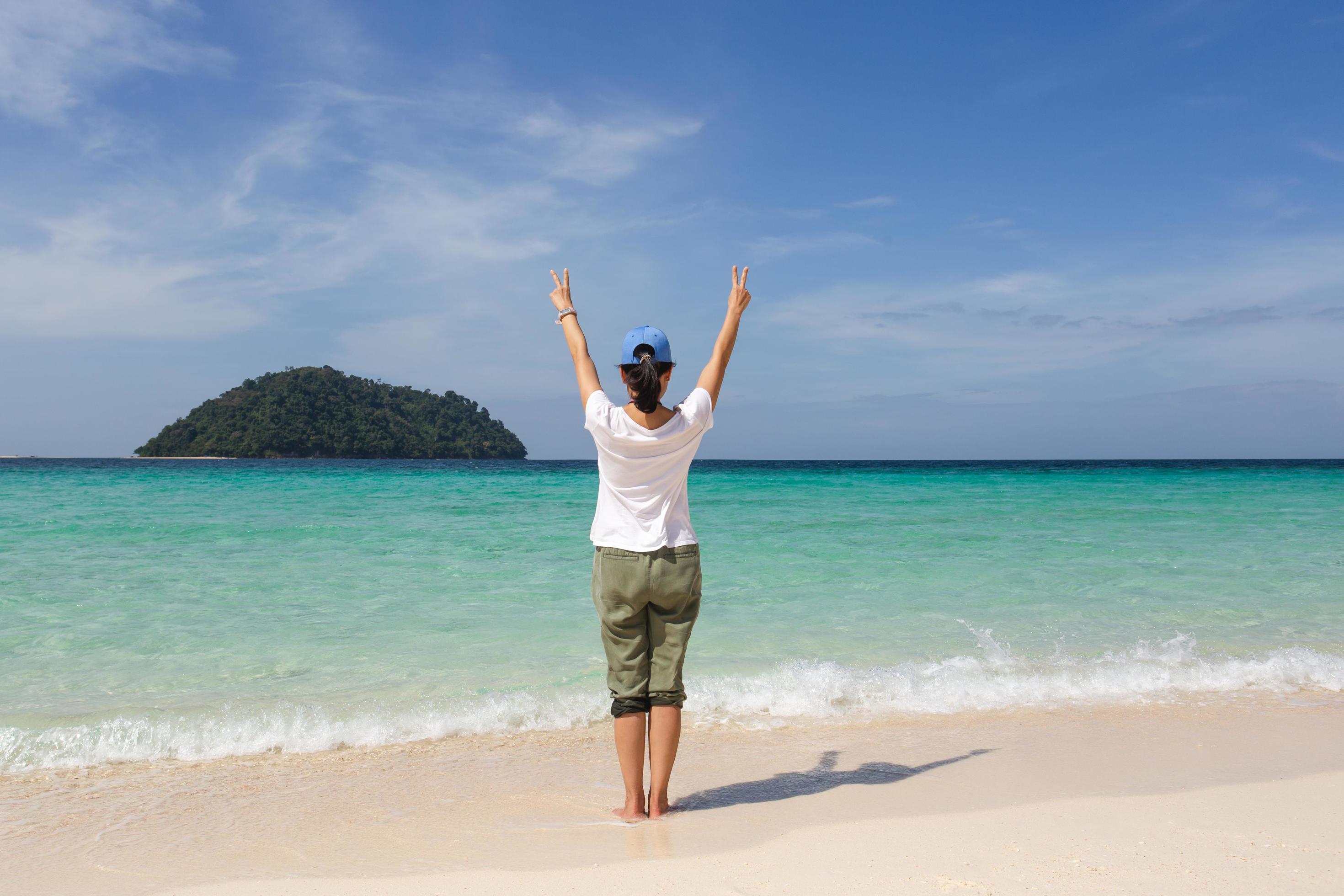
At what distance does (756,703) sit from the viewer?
16.5 feet

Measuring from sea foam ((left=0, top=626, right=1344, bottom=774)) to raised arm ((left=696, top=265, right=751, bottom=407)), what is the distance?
240cm

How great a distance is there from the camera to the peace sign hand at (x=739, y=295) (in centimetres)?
343

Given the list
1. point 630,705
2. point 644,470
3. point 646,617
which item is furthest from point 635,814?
point 644,470

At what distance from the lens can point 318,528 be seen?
13945 mm

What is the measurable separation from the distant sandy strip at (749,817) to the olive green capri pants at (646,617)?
0.55 meters

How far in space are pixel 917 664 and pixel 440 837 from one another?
3895 millimetres

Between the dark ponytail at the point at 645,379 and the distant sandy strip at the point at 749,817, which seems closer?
the distant sandy strip at the point at 749,817

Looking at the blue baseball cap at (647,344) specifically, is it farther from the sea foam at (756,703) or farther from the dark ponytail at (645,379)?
the sea foam at (756,703)

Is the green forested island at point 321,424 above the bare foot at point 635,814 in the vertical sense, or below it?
above

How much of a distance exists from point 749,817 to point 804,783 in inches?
21.6

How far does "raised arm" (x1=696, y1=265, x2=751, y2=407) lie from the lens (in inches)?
127

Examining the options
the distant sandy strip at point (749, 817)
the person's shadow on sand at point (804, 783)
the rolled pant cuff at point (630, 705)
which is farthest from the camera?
the person's shadow on sand at point (804, 783)

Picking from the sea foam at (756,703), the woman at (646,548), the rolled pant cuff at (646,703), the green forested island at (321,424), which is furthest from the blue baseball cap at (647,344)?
the green forested island at (321,424)

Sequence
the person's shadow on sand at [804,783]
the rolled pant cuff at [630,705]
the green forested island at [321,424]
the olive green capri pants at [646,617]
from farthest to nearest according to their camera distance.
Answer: the green forested island at [321,424], the person's shadow on sand at [804,783], the rolled pant cuff at [630,705], the olive green capri pants at [646,617]
